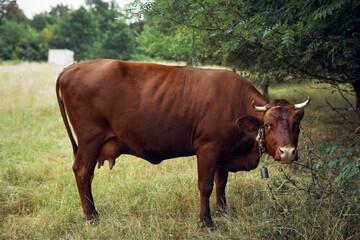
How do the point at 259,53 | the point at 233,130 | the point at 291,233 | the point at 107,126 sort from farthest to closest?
the point at 259,53, the point at 107,126, the point at 233,130, the point at 291,233

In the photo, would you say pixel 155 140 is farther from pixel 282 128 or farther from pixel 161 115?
pixel 282 128

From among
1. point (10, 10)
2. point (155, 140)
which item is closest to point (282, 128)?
point (155, 140)

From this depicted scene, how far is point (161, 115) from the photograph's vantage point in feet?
12.0

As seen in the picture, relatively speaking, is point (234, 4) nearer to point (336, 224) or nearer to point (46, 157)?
point (336, 224)

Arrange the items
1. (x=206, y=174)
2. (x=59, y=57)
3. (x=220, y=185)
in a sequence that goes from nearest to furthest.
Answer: (x=206, y=174) → (x=220, y=185) → (x=59, y=57)

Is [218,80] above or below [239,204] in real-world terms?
above

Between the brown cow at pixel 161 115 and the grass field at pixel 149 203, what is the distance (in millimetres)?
356

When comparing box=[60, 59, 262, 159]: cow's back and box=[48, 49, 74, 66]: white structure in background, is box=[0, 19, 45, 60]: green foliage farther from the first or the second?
box=[60, 59, 262, 159]: cow's back

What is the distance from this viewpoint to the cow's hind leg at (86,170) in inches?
150

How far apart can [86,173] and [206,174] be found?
4.77 feet

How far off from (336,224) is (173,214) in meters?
1.78

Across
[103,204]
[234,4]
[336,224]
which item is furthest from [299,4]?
[103,204]

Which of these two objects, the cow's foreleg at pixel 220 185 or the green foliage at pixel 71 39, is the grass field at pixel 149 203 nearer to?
the cow's foreleg at pixel 220 185

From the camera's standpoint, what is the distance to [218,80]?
12.2 ft
